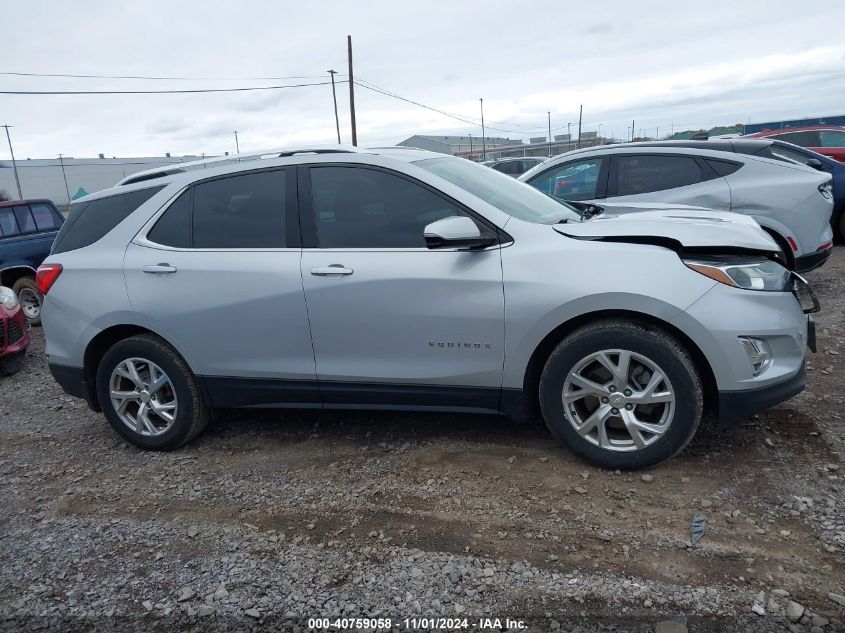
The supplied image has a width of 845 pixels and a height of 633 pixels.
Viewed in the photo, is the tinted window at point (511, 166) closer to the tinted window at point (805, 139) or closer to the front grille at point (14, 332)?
the tinted window at point (805, 139)

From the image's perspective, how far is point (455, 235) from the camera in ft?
11.0

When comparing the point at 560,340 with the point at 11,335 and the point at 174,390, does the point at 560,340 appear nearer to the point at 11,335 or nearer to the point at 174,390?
the point at 174,390

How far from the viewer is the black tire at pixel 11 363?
258 inches

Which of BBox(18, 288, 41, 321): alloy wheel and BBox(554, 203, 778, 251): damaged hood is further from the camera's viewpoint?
BBox(18, 288, 41, 321): alloy wheel

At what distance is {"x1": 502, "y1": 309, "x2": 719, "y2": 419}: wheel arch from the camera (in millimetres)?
3277

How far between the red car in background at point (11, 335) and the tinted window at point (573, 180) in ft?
18.2

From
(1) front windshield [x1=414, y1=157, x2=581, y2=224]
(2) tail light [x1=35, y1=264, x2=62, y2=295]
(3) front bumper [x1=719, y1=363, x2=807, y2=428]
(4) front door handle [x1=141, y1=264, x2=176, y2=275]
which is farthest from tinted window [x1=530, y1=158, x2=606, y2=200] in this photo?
(2) tail light [x1=35, y1=264, x2=62, y2=295]

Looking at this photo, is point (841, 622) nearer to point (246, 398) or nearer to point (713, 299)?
point (713, 299)

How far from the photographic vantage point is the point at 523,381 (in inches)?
138

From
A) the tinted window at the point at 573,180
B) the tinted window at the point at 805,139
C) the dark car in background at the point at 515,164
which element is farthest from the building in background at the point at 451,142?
the tinted window at the point at 573,180

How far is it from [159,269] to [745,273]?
3317 mm

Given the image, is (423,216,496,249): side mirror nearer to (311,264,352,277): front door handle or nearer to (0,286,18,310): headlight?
(311,264,352,277): front door handle

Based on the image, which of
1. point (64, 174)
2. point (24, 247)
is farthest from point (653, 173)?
point (64, 174)

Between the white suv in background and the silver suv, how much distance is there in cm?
266
